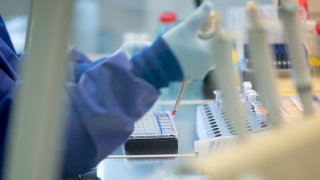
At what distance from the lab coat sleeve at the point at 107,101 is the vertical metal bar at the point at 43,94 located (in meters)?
0.28

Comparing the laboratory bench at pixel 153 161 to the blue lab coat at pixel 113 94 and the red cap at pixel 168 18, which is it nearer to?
the blue lab coat at pixel 113 94

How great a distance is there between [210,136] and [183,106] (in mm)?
312

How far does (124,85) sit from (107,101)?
0.04 metres

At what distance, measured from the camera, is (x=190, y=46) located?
0.78 m

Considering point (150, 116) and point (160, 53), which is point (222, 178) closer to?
point (160, 53)

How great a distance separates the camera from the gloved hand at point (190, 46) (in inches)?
30.0

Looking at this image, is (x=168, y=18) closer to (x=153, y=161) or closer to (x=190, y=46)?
(x=153, y=161)

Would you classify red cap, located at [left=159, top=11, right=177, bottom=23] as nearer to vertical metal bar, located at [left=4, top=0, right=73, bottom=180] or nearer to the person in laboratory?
the person in laboratory

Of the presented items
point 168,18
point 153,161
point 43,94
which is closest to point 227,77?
point 43,94

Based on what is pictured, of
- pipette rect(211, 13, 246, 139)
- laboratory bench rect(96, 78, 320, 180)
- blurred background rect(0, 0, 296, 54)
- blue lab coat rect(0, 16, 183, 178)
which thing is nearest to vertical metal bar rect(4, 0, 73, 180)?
pipette rect(211, 13, 246, 139)

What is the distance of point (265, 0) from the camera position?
1.80 metres

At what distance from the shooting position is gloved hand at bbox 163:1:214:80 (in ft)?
2.50

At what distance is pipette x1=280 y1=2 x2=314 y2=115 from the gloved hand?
0.55 feet

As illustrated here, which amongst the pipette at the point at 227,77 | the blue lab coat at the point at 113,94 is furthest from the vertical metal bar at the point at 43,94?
the blue lab coat at the point at 113,94
